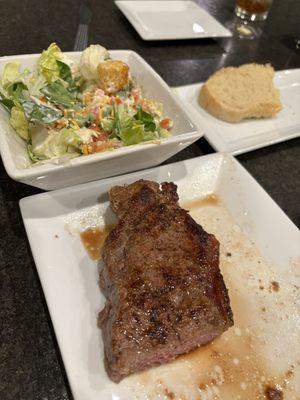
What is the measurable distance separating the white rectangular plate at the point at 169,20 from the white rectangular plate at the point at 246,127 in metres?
0.71

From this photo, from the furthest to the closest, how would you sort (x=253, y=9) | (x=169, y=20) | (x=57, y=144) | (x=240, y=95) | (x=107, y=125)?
1. (x=253, y=9)
2. (x=169, y=20)
3. (x=240, y=95)
4. (x=107, y=125)
5. (x=57, y=144)

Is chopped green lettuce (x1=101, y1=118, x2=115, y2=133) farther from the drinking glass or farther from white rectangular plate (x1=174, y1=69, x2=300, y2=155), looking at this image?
the drinking glass

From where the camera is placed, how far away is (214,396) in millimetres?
1319

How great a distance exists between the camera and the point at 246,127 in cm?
250

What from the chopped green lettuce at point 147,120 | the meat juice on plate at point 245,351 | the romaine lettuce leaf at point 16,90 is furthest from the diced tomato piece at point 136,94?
the meat juice on plate at point 245,351

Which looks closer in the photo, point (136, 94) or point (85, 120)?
point (85, 120)

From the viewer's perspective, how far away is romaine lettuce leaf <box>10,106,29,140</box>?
1677mm

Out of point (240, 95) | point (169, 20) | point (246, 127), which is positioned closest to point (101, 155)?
point (246, 127)

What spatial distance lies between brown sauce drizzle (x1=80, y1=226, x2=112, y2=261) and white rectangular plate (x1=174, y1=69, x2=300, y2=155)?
88 cm

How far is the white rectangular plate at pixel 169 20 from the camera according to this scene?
3068 mm

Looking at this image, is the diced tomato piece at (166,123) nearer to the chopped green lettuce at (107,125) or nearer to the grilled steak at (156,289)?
the chopped green lettuce at (107,125)

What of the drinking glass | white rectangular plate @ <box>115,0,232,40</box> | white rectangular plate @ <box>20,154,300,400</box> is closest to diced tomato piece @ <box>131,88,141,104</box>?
white rectangular plate @ <box>20,154,300,400</box>

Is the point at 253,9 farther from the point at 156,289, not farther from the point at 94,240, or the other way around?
the point at 156,289

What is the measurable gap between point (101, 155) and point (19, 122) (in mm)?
458
